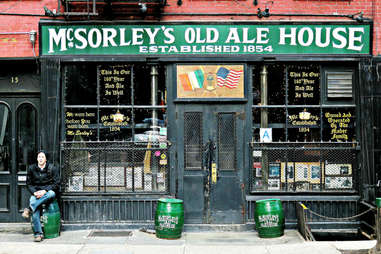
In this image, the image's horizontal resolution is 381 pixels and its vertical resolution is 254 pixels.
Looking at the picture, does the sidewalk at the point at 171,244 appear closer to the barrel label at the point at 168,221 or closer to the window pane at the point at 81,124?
the barrel label at the point at 168,221

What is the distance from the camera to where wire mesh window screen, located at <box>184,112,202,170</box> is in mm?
8695

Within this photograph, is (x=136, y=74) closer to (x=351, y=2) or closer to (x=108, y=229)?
(x=108, y=229)

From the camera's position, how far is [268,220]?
796 centimetres

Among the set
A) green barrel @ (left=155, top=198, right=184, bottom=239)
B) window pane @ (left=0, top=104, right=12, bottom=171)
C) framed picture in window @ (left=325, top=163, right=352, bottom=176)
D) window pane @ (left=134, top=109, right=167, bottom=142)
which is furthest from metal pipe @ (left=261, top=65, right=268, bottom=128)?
window pane @ (left=0, top=104, right=12, bottom=171)

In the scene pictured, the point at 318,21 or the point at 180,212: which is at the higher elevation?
the point at 318,21

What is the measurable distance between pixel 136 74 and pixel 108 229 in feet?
11.0

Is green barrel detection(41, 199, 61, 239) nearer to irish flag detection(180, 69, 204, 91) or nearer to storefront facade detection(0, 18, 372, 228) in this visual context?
storefront facade detection(0, 18, 372, 228)

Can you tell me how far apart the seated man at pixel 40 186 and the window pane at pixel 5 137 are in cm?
141

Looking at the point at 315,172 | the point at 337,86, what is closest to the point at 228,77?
the point at 337,86

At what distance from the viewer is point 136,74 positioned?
346 inches

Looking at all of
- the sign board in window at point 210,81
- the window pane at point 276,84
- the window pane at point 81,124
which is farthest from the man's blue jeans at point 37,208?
the window pane at point 276,84

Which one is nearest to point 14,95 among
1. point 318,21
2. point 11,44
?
point 11,44

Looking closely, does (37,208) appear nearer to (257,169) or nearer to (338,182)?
(257,169)

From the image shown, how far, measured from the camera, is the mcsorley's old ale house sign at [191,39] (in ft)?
28.5
